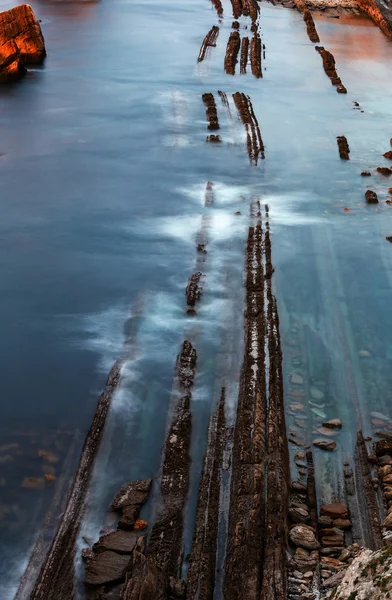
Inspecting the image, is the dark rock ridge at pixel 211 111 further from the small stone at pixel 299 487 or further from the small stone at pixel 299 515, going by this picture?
the small stone at pixel 299 515

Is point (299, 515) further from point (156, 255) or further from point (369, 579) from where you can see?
A: point (156, 255)

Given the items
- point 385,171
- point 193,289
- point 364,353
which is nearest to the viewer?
point 364,353

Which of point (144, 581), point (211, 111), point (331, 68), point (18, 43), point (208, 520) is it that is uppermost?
point (18, 43)

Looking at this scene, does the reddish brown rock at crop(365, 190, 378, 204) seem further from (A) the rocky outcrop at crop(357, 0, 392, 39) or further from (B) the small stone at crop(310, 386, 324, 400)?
(A) the rocky outcrop at crop(357, 0, 392, 39)

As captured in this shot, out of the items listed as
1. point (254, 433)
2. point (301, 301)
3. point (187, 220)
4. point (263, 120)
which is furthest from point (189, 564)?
point (263, 120)

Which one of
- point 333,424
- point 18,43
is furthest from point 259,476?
point 18,43

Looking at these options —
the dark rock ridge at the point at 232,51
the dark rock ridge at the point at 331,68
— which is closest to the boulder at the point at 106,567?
the dark rock ridge at the point at 331,68

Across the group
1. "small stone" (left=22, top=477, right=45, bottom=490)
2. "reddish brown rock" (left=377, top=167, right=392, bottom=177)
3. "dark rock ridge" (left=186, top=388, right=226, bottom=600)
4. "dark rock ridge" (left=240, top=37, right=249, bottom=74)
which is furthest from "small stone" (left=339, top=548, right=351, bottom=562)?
"dark rock ridge" (left=240, top=37, right=249, bottom=74)
